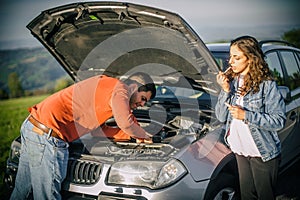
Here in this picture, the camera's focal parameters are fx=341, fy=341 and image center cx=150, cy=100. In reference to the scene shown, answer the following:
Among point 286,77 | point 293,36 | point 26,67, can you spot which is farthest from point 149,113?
point 26,67

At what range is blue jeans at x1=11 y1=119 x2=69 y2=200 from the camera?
9.88 feet

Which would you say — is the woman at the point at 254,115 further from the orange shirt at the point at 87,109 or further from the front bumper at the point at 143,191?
the orange shirt at the point at 87,109

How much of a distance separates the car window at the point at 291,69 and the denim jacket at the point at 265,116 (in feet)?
7.27

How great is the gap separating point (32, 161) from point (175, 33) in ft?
5.71

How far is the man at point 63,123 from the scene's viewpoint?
9.98 feet

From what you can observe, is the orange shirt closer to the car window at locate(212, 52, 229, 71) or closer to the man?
the man

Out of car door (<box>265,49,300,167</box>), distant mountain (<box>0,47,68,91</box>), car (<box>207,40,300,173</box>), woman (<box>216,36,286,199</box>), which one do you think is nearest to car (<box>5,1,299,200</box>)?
woman (<box>216,36,286,199</box>)

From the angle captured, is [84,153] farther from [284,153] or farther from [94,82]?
[284,153]

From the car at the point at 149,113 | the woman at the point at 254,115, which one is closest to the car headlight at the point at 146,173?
the car at the point at 149,113

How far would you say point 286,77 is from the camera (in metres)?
4.75

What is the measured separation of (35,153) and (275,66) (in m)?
3.18

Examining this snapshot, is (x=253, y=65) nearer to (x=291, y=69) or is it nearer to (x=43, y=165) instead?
(x=43, y=165)

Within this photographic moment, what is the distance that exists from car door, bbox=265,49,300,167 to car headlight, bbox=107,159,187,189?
1.61 meters

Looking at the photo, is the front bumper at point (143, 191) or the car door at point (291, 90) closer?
the front bumper at point (143, 191)
